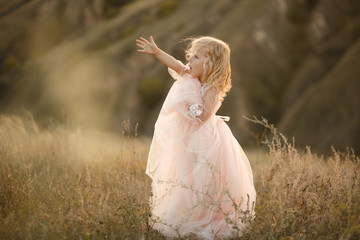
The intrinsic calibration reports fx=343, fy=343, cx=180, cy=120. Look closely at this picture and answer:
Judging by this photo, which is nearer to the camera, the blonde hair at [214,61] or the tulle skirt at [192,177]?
the tulle skirt at [192,177]

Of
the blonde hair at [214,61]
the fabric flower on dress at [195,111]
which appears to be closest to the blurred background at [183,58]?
the blonde hair at [214,61]

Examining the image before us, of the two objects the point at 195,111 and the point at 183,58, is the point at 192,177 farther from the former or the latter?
the point at 183,58

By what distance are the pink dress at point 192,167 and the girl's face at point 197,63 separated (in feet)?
0.38

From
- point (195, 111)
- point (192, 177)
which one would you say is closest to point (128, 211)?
point (192, 177)

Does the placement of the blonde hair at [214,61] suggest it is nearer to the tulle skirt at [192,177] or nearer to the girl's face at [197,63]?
the girl's face at [197,63]

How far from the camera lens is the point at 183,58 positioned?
28.6 meters

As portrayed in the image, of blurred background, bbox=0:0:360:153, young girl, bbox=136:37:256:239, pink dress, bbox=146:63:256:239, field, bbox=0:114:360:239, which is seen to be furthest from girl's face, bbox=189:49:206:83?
blurred background, bbox=0:0:360:153

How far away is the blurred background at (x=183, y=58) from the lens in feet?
66.6

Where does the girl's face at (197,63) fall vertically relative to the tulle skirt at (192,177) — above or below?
above

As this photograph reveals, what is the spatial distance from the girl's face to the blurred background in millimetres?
11061

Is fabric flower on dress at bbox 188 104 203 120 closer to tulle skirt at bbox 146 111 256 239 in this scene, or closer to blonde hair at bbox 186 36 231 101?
tulle skirt at bbox 146 111 256 239

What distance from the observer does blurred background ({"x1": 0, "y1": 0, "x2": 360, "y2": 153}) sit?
20.3 m

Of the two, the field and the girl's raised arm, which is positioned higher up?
the girl's raised arm

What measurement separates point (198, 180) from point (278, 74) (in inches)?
944
